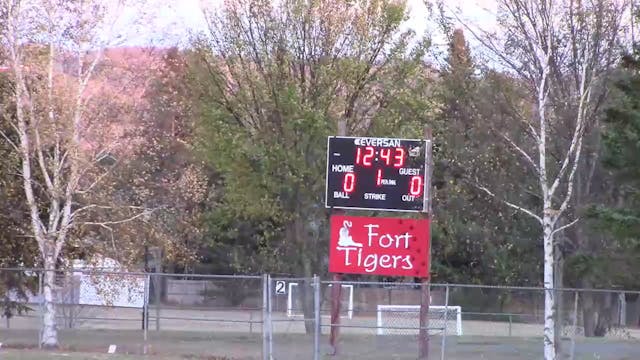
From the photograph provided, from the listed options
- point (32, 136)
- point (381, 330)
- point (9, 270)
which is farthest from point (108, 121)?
point (381, 330)

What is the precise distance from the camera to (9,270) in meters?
24.2

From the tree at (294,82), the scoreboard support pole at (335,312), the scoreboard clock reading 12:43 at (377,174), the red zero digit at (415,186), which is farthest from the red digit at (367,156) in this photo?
the tree at (294,82)

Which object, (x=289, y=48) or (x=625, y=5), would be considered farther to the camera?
(x=289, y=48)

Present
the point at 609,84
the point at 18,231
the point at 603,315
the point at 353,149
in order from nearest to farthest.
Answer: the point at 353,149 → the point at 609,84 → the point at 18,231 → the point at 603,315

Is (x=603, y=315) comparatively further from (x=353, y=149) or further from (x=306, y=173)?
(x=353, y=149)

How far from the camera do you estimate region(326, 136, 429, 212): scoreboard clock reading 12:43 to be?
21.1 m

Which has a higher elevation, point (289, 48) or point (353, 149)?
point (289, 48)

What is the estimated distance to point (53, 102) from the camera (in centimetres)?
2394

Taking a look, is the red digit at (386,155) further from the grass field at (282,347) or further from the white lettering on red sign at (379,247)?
the grass field at (282,347)

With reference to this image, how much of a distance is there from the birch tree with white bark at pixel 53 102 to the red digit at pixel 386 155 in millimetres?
6692

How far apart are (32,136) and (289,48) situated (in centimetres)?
749

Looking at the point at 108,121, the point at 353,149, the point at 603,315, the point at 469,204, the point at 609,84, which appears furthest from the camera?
the point at 469,204

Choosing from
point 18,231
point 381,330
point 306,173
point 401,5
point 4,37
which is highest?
point 401,5

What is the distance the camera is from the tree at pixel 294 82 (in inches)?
1118
